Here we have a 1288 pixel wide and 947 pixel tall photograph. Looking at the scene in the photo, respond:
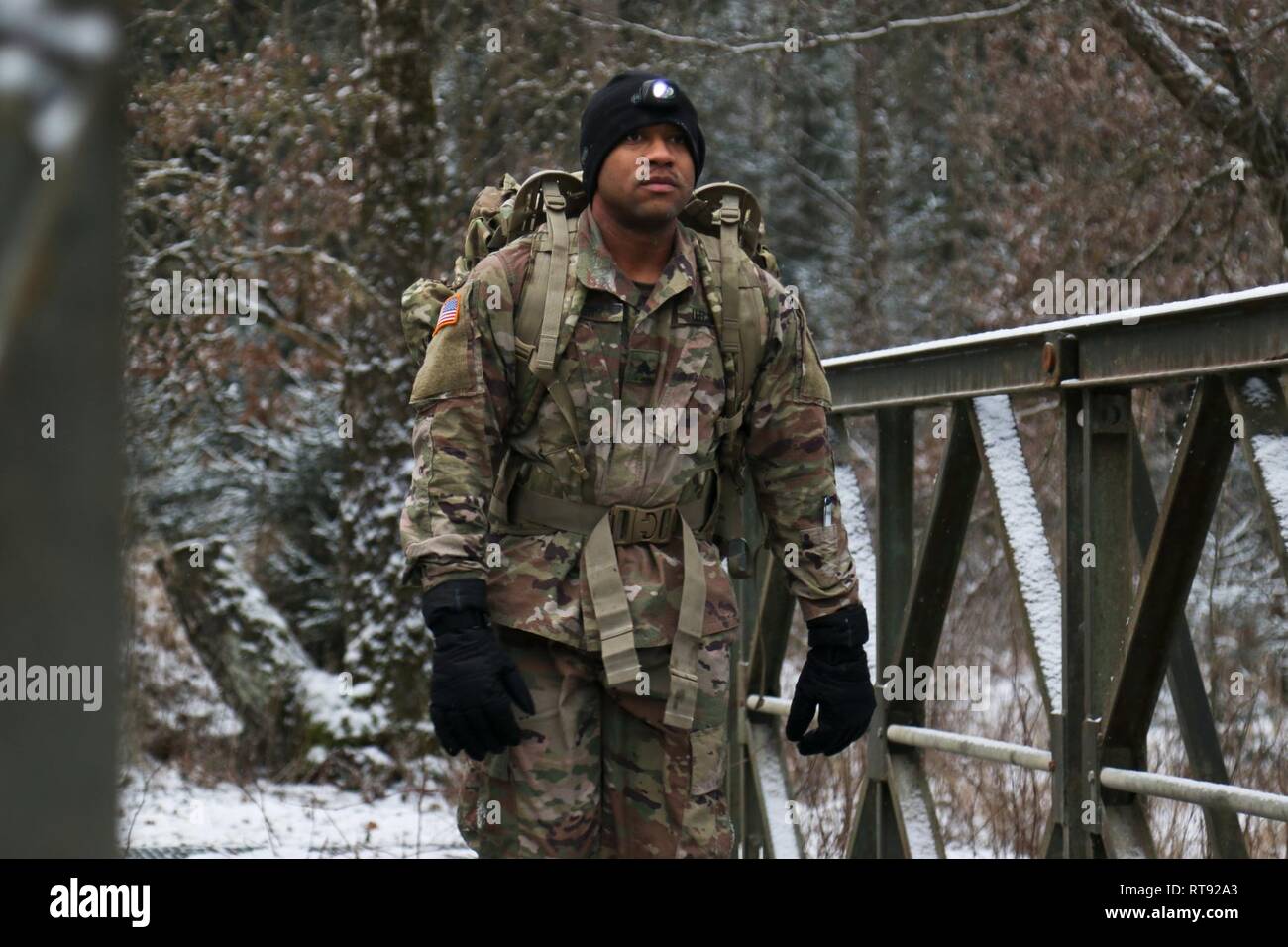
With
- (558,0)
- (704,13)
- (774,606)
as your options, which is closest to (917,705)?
(774,606)

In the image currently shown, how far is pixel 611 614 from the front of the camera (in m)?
3.17

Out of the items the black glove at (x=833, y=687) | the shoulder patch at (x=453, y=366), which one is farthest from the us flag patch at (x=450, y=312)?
the black glove at (x=833, y=687)


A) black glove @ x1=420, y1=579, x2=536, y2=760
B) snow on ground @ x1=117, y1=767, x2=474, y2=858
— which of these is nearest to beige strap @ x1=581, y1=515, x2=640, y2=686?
black glove @ x1=420, y1=579, x2=536, y2=760

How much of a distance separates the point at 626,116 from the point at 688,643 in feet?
3.33

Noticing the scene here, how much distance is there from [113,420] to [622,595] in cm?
264

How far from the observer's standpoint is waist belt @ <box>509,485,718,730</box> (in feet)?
10.4

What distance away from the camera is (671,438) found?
3.25m

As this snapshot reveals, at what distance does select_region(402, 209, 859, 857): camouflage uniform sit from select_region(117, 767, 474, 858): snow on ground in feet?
9.59

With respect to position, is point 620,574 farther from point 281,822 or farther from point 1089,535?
point 281,822

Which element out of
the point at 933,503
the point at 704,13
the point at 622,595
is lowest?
the point at 622,595

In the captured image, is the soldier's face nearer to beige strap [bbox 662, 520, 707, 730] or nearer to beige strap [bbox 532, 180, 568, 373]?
beige strap [bbox 532, 180, 568, 373]

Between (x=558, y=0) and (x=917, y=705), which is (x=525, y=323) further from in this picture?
(x=558, y=0)
